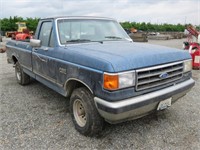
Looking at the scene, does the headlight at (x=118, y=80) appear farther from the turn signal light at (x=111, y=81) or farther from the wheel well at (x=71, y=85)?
the wheel well at (x=71, y=85)

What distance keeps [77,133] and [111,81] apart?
1381 millimetres

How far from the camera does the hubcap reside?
3.71m

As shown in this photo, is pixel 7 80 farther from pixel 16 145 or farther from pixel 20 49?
→ pixel 16 145

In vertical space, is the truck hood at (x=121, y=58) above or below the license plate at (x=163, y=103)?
above

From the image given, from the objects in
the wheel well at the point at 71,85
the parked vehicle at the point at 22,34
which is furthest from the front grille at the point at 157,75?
the parked vehicle at the point at 22,34

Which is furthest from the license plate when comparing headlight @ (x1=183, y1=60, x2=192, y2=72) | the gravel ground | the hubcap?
the hubcap

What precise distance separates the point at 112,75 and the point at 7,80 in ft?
18.5

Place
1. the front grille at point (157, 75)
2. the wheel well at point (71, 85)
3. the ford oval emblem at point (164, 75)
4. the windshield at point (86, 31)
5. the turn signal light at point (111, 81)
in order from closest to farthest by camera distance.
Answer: the turn signal light at point (111, 81), the front grille at point (157, 75), the ford oval emblem at point (164, 75), the wheel well at point (71, 85), the windshield at point (86, 31)

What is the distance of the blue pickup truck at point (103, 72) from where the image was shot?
2891 mm

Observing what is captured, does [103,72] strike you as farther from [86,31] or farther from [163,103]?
[86,31]

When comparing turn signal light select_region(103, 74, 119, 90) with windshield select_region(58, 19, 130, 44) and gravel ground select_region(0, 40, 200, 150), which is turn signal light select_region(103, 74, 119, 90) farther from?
windshield select_region(58, 19, 130, 44)

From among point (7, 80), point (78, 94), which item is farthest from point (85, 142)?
point (7, 80)

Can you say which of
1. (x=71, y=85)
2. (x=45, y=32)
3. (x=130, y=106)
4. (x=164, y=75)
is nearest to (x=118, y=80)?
(x=130, y=106)

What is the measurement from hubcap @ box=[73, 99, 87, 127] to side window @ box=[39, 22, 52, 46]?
5.03 ft
